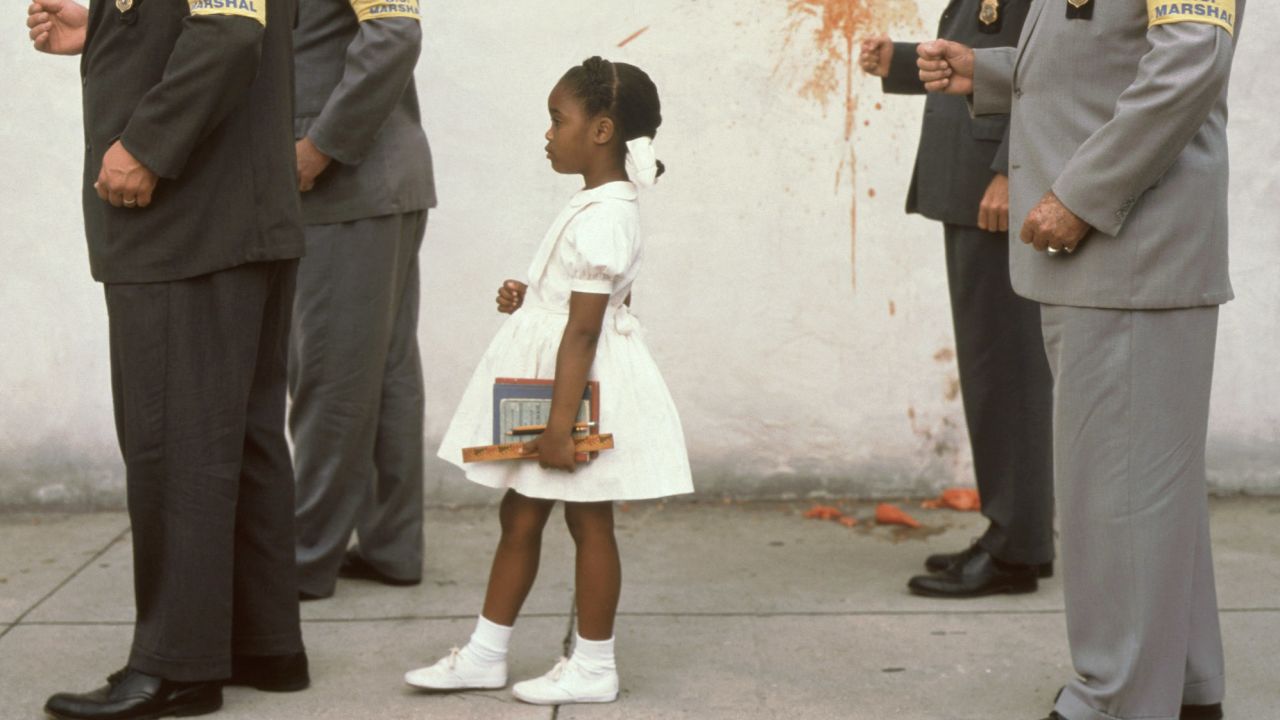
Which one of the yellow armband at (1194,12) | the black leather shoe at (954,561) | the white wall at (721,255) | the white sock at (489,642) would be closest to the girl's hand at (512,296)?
the white sock at (489,642)

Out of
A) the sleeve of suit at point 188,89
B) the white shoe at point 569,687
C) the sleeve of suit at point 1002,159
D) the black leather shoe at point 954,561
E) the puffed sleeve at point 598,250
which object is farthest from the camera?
the black leather shoe at point 954,561

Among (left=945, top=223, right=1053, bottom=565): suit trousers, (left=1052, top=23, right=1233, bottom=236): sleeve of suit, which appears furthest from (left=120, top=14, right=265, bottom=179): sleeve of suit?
(left=945, top=223, right=1053, bottom=565): suit trousers

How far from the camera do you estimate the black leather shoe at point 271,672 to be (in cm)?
389

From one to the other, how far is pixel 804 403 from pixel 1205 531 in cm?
220

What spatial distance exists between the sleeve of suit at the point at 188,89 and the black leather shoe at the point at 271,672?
3.64ft

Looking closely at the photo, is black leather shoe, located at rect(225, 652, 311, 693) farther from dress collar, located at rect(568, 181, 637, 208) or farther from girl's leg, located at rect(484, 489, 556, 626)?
dress collar, located at rect(568, 181, 637, 208)

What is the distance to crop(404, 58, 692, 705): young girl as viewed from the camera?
3.57 meters

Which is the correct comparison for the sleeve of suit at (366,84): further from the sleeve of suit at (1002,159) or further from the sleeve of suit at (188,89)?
the sleeve of suit at (1002,159)

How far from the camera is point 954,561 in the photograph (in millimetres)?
4711

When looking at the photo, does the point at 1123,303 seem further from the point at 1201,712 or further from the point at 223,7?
the point at 223,7

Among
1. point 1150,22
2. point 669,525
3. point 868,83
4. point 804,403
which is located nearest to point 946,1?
point 868,83

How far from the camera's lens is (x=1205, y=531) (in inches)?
138

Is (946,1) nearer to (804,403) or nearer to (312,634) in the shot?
(804,403)

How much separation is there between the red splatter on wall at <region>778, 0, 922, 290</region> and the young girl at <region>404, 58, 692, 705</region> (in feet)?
6.01
